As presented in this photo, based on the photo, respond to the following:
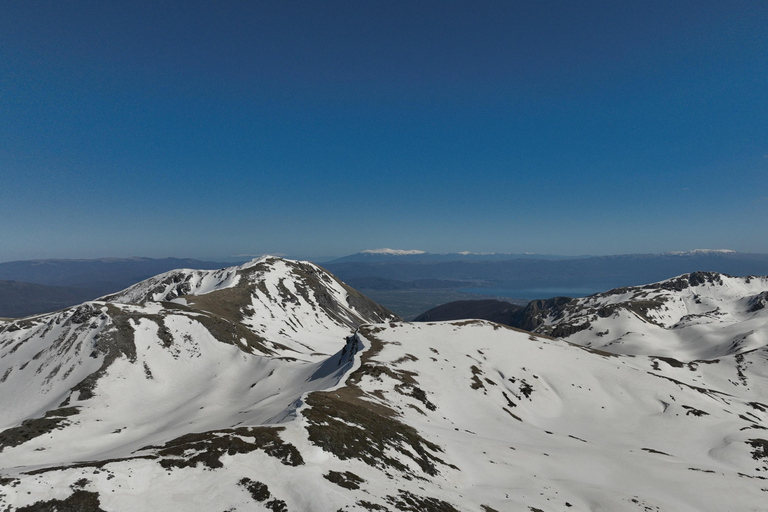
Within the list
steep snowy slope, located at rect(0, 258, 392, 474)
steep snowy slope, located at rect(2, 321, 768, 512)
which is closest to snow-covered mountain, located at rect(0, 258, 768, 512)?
steep snowy slope, located at rect(2, 321, 768, 512)

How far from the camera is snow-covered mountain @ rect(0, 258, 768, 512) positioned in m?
27.8

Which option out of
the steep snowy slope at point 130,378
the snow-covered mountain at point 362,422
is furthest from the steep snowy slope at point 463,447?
the steep snowy slope at point 130,378

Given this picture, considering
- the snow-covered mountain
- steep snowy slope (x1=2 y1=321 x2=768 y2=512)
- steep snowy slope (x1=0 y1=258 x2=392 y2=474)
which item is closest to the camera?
steep snowy slope (x1=2 y1=321 x2=768 y2=512)

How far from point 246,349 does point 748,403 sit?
145380 mm

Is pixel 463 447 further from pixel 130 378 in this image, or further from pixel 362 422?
pixel 130 378

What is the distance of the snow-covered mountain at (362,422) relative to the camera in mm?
27828

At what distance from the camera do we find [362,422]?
4316 centimetres

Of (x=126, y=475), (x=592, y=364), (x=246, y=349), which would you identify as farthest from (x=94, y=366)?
(x=592, y=364)

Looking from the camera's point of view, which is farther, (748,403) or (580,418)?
(748,403)

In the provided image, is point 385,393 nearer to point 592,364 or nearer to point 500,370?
point 500,370

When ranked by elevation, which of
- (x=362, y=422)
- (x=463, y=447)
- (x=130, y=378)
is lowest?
(x=130, y=378)

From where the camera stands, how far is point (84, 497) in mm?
23062

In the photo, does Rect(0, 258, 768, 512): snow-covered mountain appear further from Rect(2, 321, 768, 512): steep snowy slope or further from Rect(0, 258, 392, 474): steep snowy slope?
Rect(0, 258, 392, 474): steep snowy slope

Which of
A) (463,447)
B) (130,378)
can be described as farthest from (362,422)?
(130,378)
